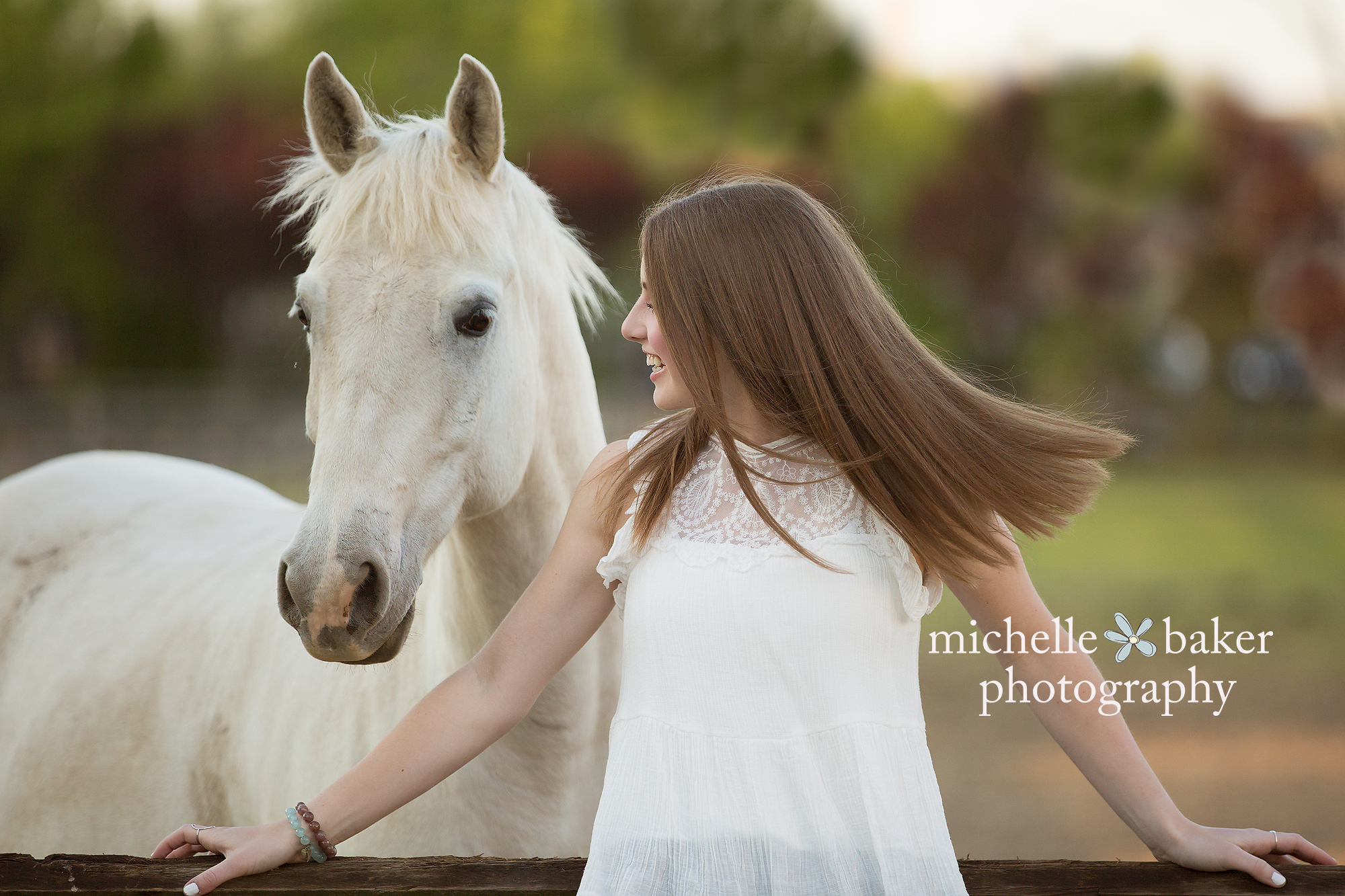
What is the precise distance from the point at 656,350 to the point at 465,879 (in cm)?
70

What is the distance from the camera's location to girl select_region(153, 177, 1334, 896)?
1289mm

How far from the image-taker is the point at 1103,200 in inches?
1026

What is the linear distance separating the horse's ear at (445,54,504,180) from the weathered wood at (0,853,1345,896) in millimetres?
1217

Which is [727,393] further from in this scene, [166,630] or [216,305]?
[216,305]

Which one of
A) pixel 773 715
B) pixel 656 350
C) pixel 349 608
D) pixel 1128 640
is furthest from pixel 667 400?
pixel 1128 640

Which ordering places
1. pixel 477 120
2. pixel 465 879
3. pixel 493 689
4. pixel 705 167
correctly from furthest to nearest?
pixel 705 167 → pixel 477 120 → pixel 493 689 → pixel 465 879

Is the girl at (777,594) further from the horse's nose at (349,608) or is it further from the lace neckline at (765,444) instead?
the horse's nose at (349,608)

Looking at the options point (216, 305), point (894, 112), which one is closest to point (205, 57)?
point (216, 305)

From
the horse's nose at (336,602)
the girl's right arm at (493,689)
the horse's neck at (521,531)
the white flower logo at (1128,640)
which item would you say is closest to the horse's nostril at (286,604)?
the horse's nose at (336,602)

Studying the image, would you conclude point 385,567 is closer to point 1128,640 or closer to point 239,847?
point 239,847

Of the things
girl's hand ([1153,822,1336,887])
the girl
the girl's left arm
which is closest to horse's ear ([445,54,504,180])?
the girl

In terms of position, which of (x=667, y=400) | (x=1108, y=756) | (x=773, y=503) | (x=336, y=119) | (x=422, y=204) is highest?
(x=336, y=119)

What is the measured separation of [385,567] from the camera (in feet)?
5.21

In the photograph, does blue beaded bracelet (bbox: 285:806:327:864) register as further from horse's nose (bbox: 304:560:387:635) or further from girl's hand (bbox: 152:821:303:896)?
horse's nose (bbox: 304:560:387:635)
